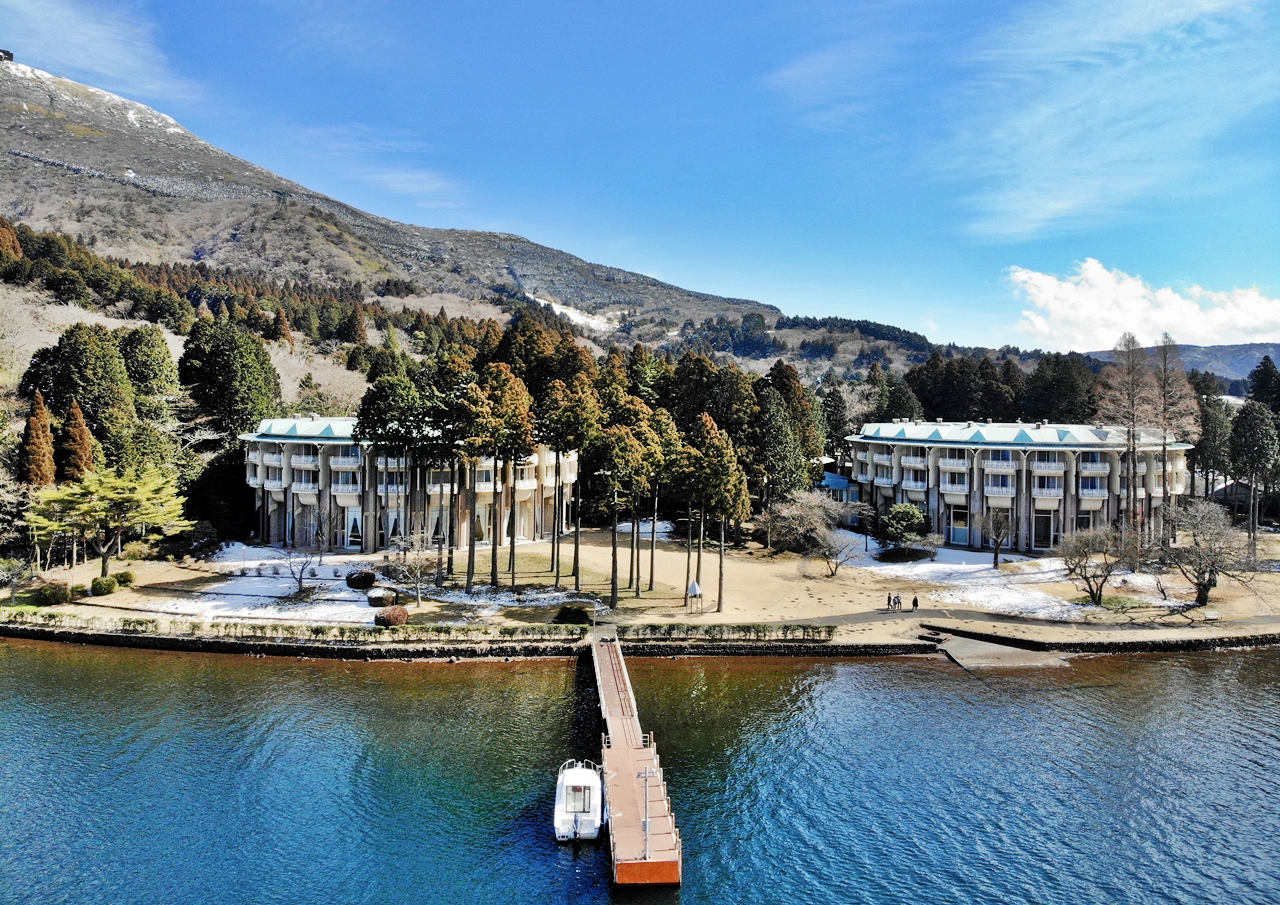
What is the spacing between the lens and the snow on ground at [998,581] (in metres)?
40.9

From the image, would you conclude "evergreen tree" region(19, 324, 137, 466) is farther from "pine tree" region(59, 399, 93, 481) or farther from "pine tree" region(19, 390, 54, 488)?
"pine tree" region(19, 390, 54, 488)

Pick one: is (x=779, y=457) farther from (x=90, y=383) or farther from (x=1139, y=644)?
(x=90, y=383)

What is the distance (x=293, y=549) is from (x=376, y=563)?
807cm

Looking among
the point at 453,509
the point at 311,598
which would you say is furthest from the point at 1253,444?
the point at 311,598

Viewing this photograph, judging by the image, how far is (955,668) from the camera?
1313 inches

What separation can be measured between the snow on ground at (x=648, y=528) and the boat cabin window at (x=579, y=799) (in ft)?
122

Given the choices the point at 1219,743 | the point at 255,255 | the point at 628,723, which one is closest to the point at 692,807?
the point at 628,723

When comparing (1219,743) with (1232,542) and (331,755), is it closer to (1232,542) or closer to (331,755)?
(1232,542)

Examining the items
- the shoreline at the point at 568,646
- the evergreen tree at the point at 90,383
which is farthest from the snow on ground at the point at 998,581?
the evergreen tree at the point at 90,383

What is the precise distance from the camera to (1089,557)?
43.2 m

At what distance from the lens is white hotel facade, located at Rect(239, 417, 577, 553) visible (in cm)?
4912

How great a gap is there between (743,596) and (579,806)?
2400 centimetres

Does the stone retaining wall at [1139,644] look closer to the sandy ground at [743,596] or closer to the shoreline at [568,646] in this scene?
the shoreline at [568,646]

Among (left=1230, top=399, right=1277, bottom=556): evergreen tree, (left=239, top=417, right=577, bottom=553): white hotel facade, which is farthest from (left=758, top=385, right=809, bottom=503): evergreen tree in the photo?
(left=1230, top=399, right=1277, bottom=556): evergreen tree
